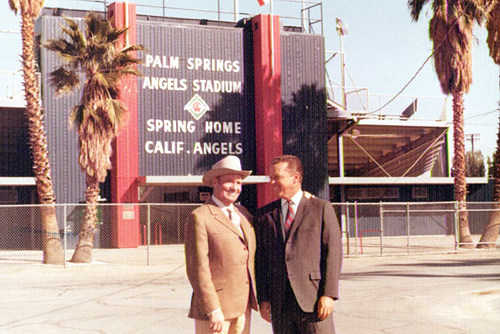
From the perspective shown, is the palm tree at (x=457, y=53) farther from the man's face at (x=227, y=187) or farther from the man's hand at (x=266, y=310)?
the man's face at (x=227, y=187)

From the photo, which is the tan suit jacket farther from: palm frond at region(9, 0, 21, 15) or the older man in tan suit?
palm frond at region(9, 0, 21, 15)

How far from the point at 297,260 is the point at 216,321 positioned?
0.74m

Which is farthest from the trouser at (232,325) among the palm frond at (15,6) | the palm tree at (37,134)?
the palm frond at (15,6)

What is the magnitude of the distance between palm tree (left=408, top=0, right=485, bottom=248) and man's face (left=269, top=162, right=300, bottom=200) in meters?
23.2

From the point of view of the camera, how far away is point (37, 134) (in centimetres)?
2212

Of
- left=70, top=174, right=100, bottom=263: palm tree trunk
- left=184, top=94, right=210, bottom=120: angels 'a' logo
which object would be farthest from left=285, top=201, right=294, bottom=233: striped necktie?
left=184, top=94, right=210, bottom=120: angels 'a' logo

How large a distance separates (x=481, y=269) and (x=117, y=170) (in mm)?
16065

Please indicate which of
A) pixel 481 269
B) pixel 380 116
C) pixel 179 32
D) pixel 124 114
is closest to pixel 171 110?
pixel 179 32

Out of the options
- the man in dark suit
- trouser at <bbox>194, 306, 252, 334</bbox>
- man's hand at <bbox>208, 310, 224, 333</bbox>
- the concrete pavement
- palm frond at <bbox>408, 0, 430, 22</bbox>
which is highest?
palm frond at <bbox>408, 0, 430, 22</bbox>

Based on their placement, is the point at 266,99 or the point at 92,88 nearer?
the point at 92,88

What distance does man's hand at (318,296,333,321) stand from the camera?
520 centimetres

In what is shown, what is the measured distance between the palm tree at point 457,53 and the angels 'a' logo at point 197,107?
389 inches

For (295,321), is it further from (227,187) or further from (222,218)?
(227,187)

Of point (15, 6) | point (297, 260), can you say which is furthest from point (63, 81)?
point (297, 260)
